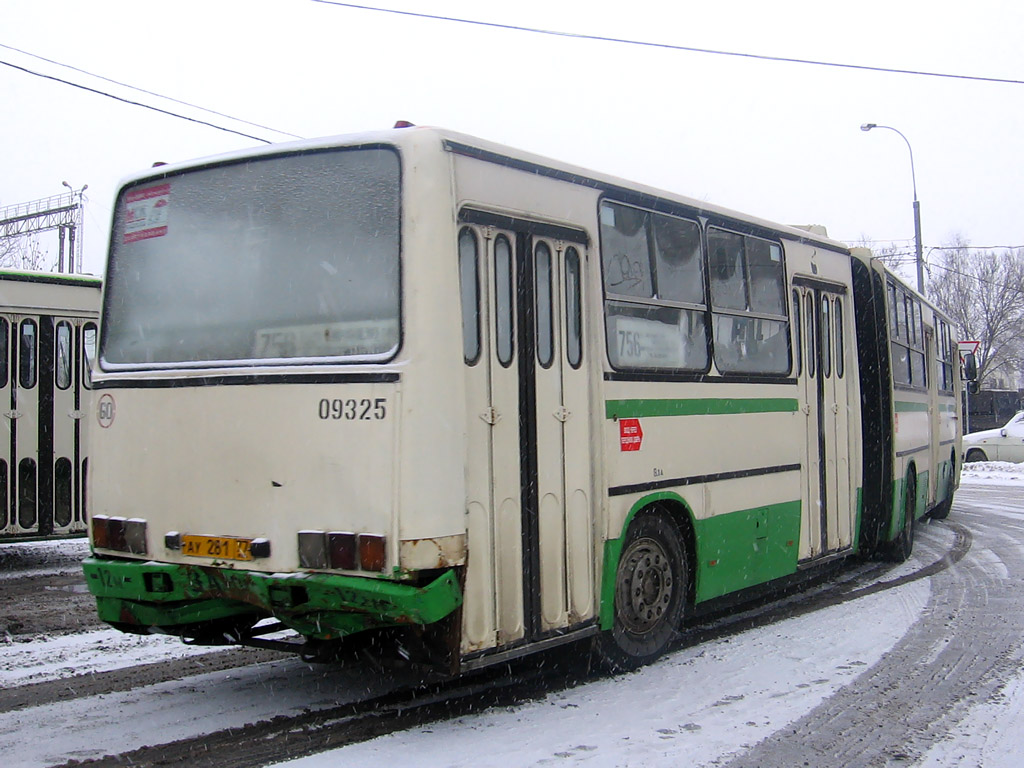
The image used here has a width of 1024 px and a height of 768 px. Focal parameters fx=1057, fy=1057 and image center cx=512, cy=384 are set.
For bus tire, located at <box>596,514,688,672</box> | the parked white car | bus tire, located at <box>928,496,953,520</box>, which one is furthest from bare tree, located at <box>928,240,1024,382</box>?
bus tire, located at <box>596,514,688,672</box>

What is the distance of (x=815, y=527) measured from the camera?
9109 mm

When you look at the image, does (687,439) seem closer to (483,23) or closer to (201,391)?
(201,391)

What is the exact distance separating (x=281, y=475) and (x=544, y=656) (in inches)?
95.5

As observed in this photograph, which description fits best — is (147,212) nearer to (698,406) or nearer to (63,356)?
(698,406)

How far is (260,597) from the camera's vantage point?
5.18 meters

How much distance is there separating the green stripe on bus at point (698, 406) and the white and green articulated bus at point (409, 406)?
0.09 feet

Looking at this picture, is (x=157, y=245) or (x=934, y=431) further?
(x=934, y=431)

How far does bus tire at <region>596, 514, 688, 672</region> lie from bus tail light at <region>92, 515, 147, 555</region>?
274 cm

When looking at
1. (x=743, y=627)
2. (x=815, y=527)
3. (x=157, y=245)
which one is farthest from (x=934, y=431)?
(x=157, y=245)

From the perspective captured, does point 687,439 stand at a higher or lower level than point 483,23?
lower

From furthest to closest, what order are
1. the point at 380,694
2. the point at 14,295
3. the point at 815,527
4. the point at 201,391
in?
the point at 14,295 → the point at 815,527 → the point at 380,694 → the point at 201,391

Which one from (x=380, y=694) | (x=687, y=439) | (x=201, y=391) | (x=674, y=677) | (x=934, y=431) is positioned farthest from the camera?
(x=934, y=431)

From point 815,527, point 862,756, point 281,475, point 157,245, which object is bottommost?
point 862,756

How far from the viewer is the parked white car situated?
29297 millimetres
